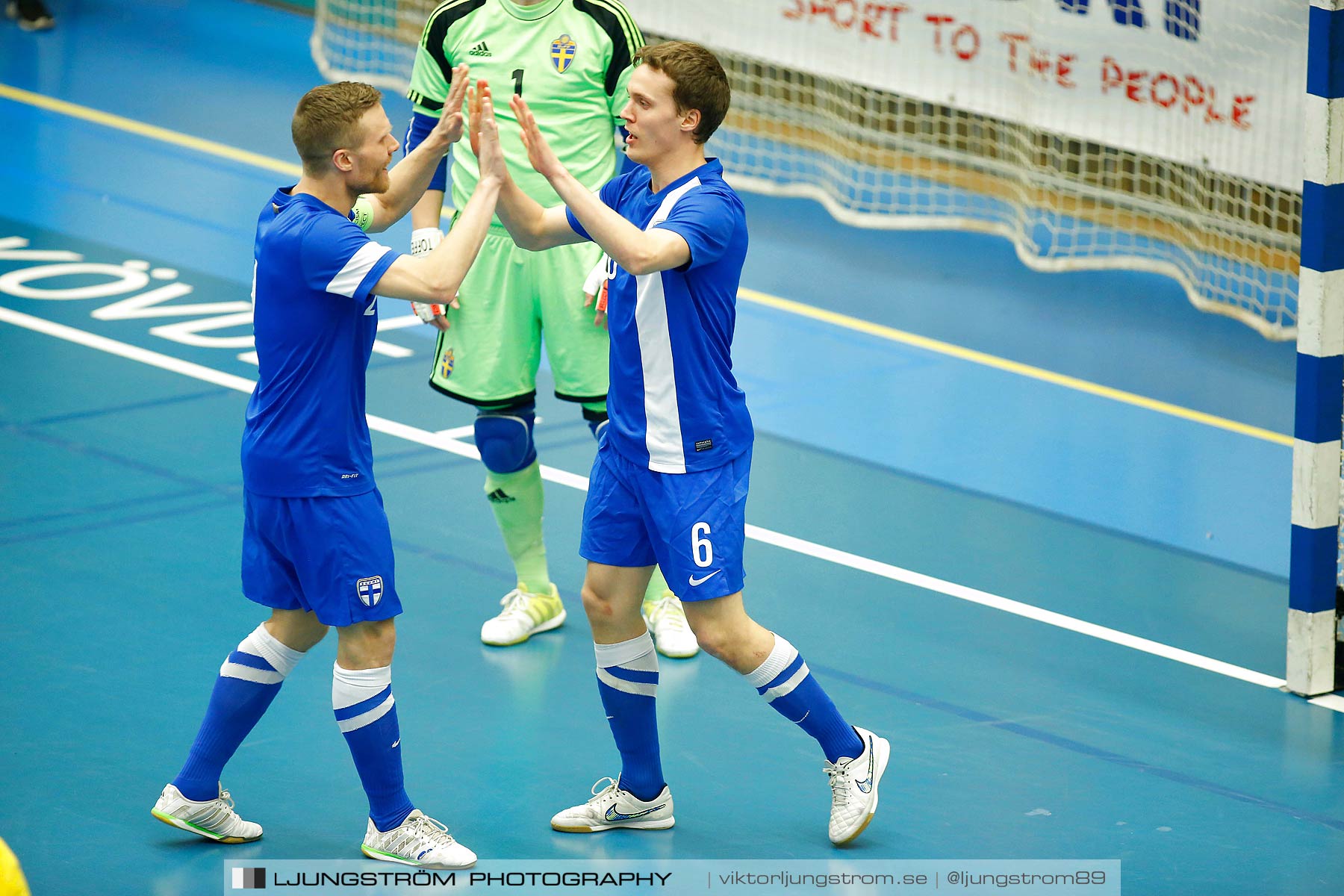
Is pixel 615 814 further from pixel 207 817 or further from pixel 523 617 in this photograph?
pixel 523 617

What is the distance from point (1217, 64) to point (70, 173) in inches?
316

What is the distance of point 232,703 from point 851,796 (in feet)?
6.03

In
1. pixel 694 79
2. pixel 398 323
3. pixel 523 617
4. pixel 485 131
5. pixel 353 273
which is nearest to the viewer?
pixel 353 273

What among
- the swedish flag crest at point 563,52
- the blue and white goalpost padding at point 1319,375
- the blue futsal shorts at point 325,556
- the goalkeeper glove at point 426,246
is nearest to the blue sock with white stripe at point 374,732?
the blue futsal shorts at point 325,556

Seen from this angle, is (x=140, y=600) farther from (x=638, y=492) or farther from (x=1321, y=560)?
(x=1321, y=560)

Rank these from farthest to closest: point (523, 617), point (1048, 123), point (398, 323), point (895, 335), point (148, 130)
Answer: point (148, 130)
point (1048, 123)
point (895, 335)
point (398, 323)
point (523, 617)

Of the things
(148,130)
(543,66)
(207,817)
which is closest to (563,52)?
(543,66)

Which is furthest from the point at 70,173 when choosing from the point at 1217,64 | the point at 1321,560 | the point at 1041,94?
the point at 1321,560

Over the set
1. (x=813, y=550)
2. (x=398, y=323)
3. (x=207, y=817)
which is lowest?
(x=207, y=817)

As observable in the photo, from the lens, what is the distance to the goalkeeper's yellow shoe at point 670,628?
7004 mm

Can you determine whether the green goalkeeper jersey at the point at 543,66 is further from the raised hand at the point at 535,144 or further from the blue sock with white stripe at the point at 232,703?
the blue sock with white stripe at the point at 232,703

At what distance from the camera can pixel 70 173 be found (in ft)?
44.3

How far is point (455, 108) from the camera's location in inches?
206

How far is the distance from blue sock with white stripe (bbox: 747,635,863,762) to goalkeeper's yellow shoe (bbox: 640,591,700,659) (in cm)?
138
